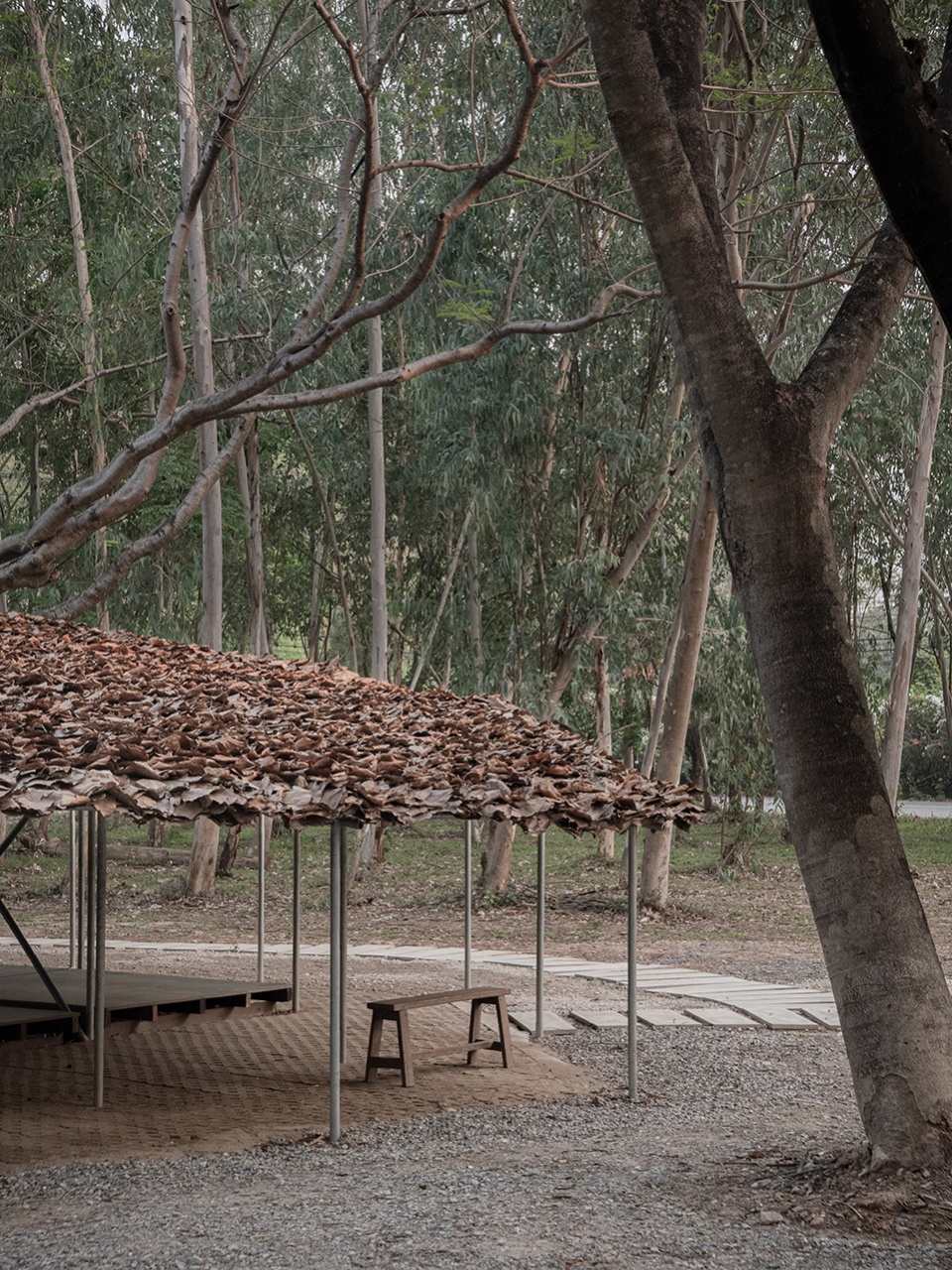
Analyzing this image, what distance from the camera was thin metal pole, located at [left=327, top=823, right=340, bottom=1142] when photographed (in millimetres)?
6355

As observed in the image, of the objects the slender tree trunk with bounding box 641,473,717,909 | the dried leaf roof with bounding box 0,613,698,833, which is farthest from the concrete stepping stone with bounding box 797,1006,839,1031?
the slender tree trunk with bounding box 641,473,717,909

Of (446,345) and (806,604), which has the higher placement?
(446,345)

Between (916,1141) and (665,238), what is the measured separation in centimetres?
359

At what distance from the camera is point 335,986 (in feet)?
21.2

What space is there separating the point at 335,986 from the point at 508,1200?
140cm

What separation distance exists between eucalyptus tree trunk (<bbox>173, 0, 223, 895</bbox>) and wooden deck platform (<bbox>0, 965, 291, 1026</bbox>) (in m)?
5.29

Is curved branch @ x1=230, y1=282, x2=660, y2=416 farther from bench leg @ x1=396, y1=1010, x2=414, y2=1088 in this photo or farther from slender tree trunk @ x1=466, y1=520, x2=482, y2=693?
slender tree trunk @ x1=466, y1=520, x2=482, y2=693

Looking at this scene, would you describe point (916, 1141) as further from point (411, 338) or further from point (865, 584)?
point (865, 584)

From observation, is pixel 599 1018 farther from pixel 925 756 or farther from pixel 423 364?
pixel 925 756

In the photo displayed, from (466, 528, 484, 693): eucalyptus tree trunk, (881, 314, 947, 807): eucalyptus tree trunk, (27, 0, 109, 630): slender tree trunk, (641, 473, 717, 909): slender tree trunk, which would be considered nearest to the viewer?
(641, 473, 717, 909): slender tree trunk

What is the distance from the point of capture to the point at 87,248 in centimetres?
1750

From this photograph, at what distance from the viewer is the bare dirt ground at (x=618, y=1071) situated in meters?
5.29

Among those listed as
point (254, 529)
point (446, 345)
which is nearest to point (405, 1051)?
point (446, 345)

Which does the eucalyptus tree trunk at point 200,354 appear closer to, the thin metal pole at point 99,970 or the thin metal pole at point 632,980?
the thin metal pole at point 99,970
